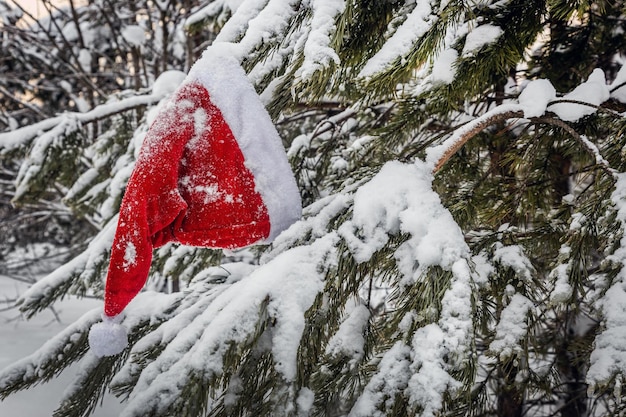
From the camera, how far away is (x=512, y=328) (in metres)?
1.17

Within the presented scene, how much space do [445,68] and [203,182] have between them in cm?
80

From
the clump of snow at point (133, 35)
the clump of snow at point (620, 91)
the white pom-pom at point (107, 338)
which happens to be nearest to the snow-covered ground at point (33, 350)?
the white pom-pom at point (107, 338)

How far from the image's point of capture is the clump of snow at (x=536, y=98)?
52.0 inches

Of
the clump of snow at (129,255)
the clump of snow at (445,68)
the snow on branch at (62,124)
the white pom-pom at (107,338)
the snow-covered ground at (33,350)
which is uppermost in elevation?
the snow on branch at (62,124)

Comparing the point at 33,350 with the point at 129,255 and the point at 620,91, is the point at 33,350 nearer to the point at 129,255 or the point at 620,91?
the point at 129,255

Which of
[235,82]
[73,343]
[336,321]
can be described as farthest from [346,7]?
[73,343]

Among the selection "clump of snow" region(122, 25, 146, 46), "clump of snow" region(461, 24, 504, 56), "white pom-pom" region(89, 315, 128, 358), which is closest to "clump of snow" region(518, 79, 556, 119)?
"clump of snow" region(461, 24, 504, 56)

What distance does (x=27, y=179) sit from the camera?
247cm

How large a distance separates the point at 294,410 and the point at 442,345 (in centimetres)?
33

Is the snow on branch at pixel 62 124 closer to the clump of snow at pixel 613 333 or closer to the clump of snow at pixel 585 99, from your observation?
the clump of snow at pixel 585 99

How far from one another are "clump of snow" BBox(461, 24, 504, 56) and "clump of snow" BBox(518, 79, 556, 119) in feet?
0.61

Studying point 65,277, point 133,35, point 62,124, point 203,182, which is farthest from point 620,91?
point 133,35

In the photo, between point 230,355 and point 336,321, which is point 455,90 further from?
point 230,355

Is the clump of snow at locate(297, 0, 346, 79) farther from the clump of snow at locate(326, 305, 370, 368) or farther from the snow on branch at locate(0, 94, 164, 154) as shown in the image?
the snow on branch at locate(0, 94, 164, 154)
